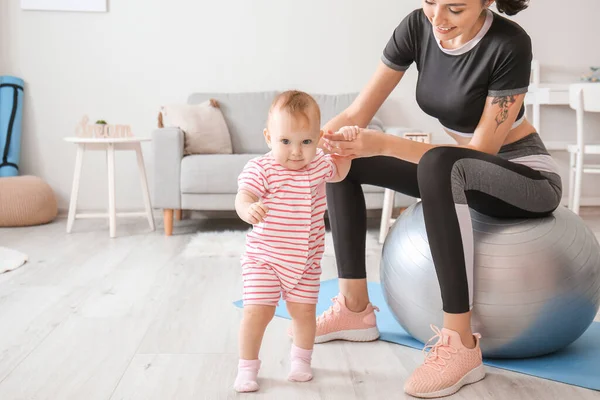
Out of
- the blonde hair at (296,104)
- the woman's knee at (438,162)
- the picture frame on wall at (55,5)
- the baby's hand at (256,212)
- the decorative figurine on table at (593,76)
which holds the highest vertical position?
the picture frame on wall at (55,5)

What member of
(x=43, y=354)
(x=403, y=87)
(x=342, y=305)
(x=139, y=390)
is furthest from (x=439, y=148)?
(x=403, y=87)

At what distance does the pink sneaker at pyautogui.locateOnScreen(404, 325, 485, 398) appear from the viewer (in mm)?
1631

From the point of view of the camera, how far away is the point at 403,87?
4.74 metres

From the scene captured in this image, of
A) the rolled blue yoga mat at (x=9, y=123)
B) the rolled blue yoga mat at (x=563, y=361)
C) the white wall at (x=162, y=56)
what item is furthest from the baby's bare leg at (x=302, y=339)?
the rolled blue yoga mat at (x=9, y=123)

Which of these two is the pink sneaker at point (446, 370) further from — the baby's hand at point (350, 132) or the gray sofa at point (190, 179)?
the gray sofa at point (190, 179)

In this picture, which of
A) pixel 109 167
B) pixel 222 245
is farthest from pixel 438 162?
pixel 109 167

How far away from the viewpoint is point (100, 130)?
12.9ft

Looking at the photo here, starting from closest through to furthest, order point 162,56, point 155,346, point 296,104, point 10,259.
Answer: point 296,104 → point 155,346 → point 10,259 → point 162,56

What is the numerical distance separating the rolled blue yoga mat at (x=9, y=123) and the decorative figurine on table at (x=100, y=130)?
2.43 ft

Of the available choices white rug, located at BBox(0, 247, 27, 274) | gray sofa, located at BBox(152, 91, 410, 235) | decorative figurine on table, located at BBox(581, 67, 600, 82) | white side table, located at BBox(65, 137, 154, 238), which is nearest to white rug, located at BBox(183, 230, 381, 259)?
gray sofa, located at BBox(152, 91, 410, 235)

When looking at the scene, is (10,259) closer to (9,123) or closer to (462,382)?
(9,123)

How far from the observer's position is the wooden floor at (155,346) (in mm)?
1654

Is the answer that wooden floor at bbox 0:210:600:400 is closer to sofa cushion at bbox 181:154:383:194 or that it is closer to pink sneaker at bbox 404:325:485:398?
pink sneaker at bbox 404:325:485:398

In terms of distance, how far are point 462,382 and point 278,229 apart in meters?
0.57
